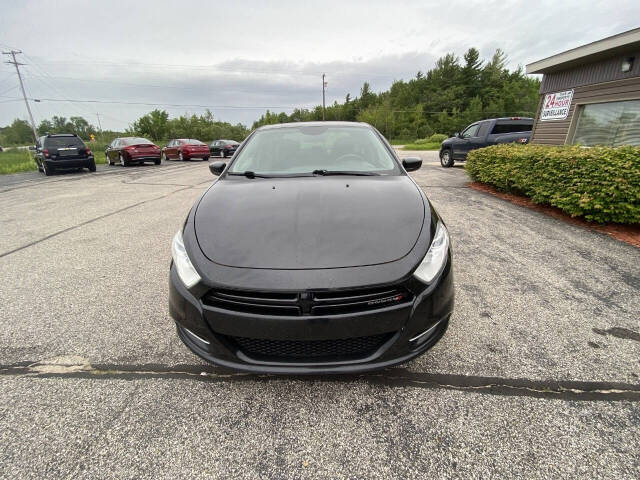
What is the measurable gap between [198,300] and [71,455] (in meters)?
0.86

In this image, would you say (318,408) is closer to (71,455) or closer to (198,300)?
(198,300)

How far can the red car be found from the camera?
17.2 meters

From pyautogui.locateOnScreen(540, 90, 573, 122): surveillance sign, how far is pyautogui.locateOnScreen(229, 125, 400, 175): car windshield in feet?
27.0

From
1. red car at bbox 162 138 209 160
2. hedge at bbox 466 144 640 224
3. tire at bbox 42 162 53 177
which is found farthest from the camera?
red car at bbox 162 138 209 160

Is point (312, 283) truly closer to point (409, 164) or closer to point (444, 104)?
point (409, 164)

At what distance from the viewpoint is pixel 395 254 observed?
1.48 metres

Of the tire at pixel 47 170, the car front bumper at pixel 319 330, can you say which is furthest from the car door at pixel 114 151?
the car front bumper at pixel 319 330

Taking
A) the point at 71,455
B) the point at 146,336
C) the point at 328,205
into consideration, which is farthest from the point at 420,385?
the point at 146,336

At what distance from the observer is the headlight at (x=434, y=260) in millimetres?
1476

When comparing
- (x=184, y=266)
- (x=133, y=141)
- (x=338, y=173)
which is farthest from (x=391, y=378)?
(x=133, y=141)

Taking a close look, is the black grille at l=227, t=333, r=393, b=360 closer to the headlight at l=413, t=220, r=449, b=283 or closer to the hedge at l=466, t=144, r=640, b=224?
the headlight at l=413, t=220, r=449, b=283

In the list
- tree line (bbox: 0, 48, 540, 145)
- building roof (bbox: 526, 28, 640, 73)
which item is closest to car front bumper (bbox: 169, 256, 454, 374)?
building roof (bbox: 526, 28, 640, 73)

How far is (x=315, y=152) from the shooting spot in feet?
8.73

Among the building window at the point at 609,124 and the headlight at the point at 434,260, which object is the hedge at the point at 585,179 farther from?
the headlight at the point at 434,260
